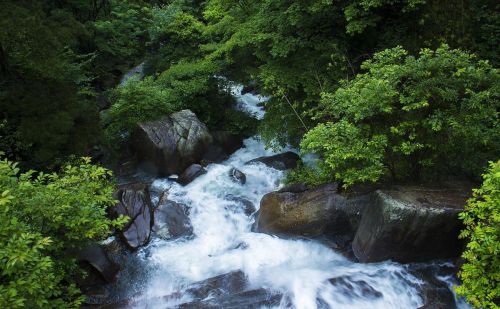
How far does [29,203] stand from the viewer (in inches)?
210

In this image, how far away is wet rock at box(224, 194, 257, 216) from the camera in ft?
33.4

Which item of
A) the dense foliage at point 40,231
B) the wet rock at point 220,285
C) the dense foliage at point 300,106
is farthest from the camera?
the wet rock at point 220,285

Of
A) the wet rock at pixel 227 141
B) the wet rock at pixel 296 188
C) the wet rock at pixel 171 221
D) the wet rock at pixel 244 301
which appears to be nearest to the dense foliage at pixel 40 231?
the wet rock at pixel 244 301

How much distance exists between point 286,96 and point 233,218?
12.5ft

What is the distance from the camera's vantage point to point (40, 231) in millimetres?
5516

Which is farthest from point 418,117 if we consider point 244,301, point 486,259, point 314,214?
point 244,301

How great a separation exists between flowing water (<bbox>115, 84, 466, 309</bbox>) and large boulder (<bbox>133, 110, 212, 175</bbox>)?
0.91m

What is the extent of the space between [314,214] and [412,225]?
213 cm

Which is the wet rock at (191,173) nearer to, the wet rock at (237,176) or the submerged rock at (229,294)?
the wet rock at (237,176)

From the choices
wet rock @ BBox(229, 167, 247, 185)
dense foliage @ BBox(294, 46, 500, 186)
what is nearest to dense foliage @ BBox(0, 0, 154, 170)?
wet rock @ BBox(229, 167, 247, 185)

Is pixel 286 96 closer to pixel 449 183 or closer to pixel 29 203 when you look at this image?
pixel 449 183

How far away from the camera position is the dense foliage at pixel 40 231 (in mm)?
4483

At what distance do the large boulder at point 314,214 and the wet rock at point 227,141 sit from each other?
4283mm

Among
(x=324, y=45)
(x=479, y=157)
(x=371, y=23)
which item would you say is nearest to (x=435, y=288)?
(x=479, y=157)
